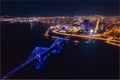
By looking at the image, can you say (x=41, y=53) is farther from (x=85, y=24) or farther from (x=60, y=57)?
(x=85, y=24)

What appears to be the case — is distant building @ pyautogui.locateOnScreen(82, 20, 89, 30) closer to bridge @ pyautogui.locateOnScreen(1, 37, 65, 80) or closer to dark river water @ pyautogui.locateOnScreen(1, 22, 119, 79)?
dark river water @ pyautogui.locateOnScreen(1, 22, 119, 79)


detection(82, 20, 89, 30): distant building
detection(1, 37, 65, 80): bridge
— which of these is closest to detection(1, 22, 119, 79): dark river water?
detection(1, 37, 65, 80): bridge

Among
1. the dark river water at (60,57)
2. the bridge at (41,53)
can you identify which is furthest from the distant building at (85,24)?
the bridge at (41,53)

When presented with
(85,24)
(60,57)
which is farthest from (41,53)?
→ (85,24)

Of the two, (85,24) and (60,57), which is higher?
(85,24)

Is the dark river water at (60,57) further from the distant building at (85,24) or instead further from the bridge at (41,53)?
the distant building at (85,24)

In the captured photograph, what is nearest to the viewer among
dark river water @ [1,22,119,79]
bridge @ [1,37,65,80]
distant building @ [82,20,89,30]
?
dark river water @ [1,22,119,79]

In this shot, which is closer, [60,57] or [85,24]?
[60,57]

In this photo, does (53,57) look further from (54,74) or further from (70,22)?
(70,22)

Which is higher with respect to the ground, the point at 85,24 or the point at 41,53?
the point at 85,24
